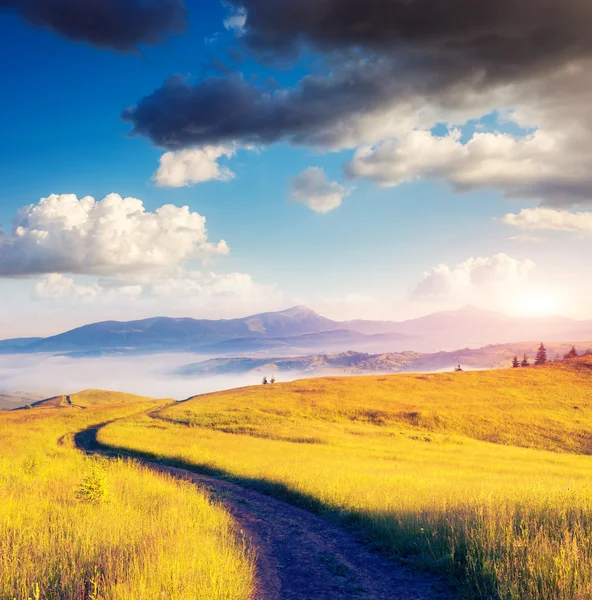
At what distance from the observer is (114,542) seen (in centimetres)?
894

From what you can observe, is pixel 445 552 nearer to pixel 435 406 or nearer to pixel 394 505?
pixel 394 505

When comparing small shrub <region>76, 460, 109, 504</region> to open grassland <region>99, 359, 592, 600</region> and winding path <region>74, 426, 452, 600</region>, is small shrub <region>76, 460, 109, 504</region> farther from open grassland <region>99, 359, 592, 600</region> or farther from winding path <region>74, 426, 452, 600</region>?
open grassland <region>99, 359, 592, 600</region>

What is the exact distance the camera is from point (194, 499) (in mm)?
13742

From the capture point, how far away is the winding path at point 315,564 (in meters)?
8.53

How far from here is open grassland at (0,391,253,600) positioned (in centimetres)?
714

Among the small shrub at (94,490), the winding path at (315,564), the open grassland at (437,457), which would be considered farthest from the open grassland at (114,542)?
the open grassland at (437,457)

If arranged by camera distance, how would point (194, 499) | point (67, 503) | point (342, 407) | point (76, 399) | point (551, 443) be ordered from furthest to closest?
point (76, 399), point (342, 407), point (551, 443), point (194, 499), point (67, 503)

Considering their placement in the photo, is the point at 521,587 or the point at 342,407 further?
the point at 342,407

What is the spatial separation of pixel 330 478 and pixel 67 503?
9681 millimetres

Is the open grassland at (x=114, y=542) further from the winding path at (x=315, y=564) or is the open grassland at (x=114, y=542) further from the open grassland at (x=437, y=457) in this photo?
the open grassland at (x=437, y=457)

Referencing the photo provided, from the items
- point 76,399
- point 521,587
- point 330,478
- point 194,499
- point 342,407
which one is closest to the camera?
point 521,587

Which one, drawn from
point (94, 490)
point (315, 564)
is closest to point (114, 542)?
point (315, 564)

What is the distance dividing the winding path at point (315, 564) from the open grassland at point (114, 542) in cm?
66

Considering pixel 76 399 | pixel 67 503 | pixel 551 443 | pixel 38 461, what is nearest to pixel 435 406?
pixel 551 443
